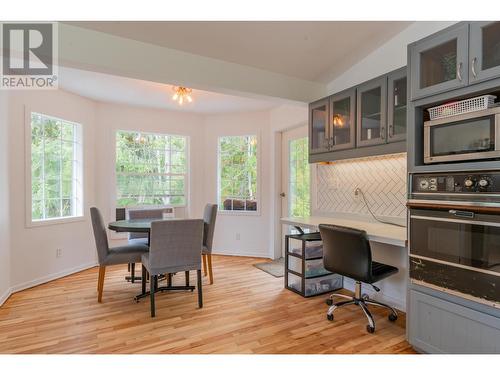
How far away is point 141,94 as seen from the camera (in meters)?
3.84

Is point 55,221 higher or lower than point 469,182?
lower

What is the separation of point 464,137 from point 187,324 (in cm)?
245

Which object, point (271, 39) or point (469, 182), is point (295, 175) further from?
point (469, 182)

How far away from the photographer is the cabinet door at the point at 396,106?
2.39m

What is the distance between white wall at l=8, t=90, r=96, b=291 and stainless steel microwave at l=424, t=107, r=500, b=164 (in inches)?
157

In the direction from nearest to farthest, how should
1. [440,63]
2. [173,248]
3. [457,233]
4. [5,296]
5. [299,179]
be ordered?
1. [457,233]
2. [440,63]
3. [173,248]
4. [5,296]
5. [299,179]

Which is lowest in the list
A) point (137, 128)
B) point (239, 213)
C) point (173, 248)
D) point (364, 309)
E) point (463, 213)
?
point (364, 309)

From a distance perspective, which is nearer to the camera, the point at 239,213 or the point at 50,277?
the point at 50,277

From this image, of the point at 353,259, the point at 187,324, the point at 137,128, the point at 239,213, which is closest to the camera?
the point at 353,259

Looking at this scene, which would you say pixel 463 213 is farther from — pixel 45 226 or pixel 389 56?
pixel 45 226

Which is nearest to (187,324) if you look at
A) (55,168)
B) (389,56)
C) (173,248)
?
(173,248)

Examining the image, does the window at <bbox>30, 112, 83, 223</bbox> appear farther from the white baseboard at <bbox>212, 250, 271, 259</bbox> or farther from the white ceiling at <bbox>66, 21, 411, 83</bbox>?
the white baseboard at <bbox>212, 250, 271, 259</bbox>

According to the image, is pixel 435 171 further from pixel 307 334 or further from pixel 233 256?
pixel 233 256
